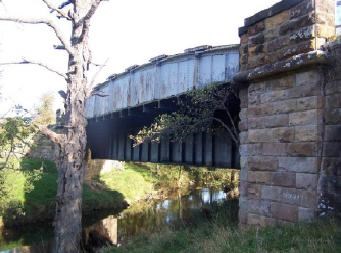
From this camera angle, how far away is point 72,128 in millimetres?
12461

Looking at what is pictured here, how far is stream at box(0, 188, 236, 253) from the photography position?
1657cm

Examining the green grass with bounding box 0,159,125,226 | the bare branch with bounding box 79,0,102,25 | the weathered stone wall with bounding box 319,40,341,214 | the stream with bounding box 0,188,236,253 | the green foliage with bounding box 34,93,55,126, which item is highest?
the bare branch with bounding box 79,0,102,25

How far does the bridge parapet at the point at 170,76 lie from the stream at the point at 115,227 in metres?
4.26

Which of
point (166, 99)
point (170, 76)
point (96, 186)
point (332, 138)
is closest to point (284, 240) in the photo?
point (332, 138)

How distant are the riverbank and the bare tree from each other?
Result: 417cm

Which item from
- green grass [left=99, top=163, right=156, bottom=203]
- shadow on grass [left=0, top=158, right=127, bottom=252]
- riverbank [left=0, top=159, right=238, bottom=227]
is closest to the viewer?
shadow on grass [left=0, top=158, right=127, bottom=252]

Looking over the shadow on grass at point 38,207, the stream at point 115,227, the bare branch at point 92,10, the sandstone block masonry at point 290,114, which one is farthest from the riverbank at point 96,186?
the sandstone block masonry at point 290,114

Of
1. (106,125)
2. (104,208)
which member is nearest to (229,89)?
(106,125)

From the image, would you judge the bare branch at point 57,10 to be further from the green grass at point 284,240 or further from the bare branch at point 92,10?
the green grass at point 284,240

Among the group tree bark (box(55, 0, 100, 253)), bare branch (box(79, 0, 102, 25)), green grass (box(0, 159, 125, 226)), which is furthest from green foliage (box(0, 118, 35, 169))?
bare branch (box(79, 0, 102, 25))

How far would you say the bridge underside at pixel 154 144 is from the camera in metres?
15.3

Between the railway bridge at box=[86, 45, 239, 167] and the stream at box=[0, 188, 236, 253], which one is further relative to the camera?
the stream at box=[0, 188, 236, 253]

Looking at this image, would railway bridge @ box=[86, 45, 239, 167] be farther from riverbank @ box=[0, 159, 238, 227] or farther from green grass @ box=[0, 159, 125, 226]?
riverbank @ box=[0, 159, 238, 227]

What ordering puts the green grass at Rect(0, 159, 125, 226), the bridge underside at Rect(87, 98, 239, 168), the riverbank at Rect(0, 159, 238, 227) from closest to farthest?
the bridge underside at Rect(87, 98, 239, 168)
the green grass at Rect(0, 159, 125, 226)
the riverbank at Rect(0, 159, 238, 227)
